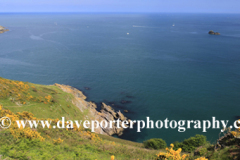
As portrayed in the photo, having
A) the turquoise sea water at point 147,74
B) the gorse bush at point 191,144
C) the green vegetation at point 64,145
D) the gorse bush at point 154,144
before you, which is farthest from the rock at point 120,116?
the gorse bush at point 191,144

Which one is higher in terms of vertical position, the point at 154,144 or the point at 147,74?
the point at 147,74

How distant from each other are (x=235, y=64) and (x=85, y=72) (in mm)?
98350

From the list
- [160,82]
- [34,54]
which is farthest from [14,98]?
[34,54]

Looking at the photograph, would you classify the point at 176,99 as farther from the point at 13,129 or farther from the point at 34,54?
the point at 34,54

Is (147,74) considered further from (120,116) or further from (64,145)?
(64,145)

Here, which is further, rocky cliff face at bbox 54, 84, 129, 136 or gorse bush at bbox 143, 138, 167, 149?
rocky cliff face at bbox 54, 84, 129, 136

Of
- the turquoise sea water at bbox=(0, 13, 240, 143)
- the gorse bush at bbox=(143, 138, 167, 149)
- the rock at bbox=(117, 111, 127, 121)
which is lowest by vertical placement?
the rock at bbox=(117, 111, 127, 121)

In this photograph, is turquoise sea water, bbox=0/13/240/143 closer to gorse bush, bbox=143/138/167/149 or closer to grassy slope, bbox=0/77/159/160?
gorse bush, bbox=143/138/167/149

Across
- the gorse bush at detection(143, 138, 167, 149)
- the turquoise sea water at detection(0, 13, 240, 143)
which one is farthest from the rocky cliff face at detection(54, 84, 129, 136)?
the gorse bush at detection(143, 138, 167, 149)

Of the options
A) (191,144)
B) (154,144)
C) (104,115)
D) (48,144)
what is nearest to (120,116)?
(104,115)

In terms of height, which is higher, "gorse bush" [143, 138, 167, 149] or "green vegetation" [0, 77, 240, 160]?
"green vegetation" [0, 77, 240, 160]

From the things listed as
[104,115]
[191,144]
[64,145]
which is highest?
[64,145]

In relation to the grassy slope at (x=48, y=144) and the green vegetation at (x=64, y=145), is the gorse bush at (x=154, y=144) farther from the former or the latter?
the grassy slope at (x=48, y=144)

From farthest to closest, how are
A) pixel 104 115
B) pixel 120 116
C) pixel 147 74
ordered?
pixel 147 74
pixel 120 116
pixel 104 115
